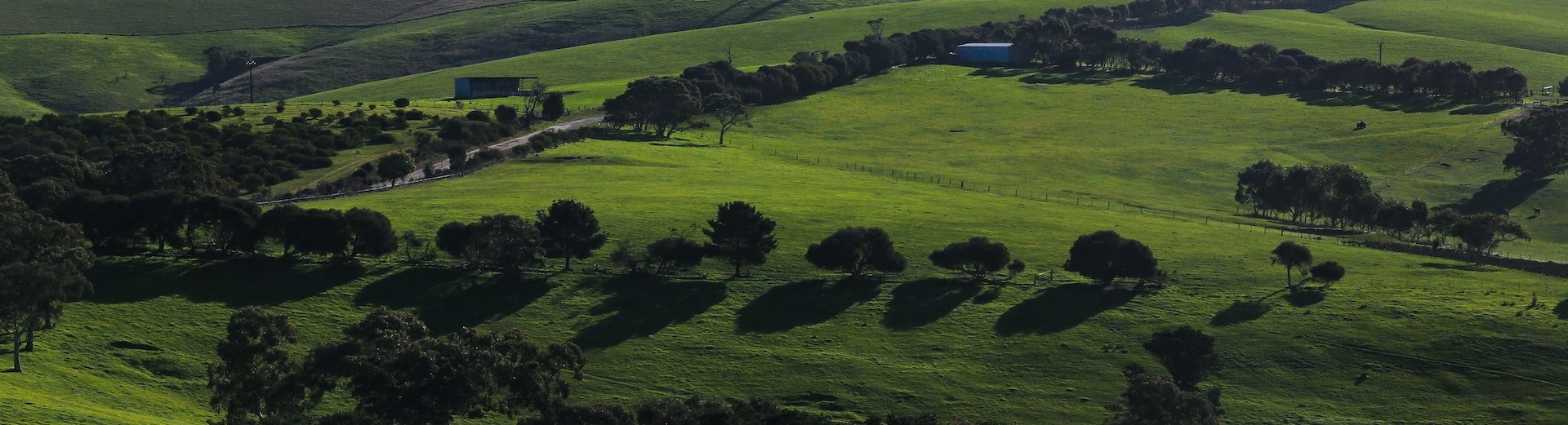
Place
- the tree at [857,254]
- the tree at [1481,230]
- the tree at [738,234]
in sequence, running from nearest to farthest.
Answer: the tree at [857,254] < the tree at [738,234] < the tree at [1481,230]

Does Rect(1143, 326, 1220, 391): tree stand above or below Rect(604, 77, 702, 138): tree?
below

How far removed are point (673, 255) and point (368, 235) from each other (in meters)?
21.8

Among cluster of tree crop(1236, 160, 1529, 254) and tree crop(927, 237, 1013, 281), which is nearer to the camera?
tree crop(927, 237, 1013, 281)

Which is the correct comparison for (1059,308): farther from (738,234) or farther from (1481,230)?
(1481,230)

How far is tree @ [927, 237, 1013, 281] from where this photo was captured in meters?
108

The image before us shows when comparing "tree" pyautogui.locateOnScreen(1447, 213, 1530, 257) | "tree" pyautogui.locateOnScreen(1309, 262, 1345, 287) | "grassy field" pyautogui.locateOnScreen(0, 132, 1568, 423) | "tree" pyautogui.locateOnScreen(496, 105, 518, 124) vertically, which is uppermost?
"tree" pyautogui.locateOnScreen(496, 105, 518, 124)

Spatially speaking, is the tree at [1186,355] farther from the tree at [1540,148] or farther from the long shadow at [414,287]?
the tree at [1540,148]

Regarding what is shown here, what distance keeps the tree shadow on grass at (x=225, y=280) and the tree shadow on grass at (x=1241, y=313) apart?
58.7 metres

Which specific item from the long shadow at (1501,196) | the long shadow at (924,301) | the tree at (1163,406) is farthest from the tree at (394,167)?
the long shadow at (1501,196)

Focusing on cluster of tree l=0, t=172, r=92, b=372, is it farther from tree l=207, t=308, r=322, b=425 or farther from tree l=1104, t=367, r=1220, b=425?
tree l=1104, t=367, r=1220, b=425

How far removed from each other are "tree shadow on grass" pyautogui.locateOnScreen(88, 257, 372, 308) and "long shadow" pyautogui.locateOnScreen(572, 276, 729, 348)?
18112 mm

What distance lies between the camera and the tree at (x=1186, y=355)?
8875 centimetres

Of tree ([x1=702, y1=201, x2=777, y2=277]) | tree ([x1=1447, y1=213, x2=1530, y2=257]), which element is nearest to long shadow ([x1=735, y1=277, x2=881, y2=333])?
tree ([x1=702, y1=201, x2=777, y2=277])

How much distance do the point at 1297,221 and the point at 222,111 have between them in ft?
396
